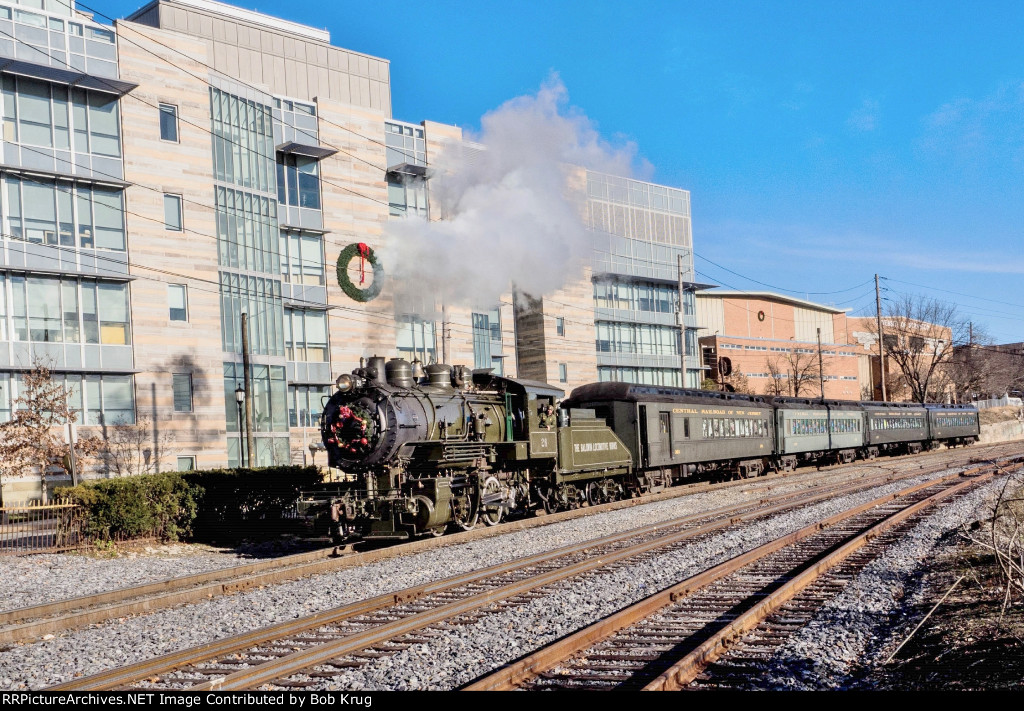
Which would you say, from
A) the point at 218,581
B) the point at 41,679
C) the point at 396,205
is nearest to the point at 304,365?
the point at 396,205

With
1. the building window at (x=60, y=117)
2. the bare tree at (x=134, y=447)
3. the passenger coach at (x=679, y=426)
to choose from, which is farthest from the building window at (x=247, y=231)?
the passenger coach at (x=679, y=426)

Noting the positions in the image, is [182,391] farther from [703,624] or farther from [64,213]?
[703,624]

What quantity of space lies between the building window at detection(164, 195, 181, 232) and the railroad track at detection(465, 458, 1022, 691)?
2722cm

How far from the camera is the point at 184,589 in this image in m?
12.6

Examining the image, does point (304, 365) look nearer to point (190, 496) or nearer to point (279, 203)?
point (279, 203)

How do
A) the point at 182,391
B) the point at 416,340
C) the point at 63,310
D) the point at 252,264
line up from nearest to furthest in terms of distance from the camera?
the point at 63,310 < the point at 182,391 < the point at 252,264 < the point at 416,340

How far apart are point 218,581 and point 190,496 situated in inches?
247

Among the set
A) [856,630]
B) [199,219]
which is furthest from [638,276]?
[856,630]

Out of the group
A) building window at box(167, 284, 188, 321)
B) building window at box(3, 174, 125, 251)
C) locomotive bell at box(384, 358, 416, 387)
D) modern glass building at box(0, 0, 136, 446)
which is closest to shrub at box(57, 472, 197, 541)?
locomotive bell at box(384, 358, 416, 387)

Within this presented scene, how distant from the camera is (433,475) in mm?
16984

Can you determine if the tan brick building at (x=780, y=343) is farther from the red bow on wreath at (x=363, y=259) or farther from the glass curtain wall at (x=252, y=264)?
the glass curtain wall at (x=252, y=264)

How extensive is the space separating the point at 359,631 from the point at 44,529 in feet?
38.9

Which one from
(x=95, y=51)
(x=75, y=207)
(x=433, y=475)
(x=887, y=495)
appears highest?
(x=95, y=51)

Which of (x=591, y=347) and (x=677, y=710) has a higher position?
(x=591, y=347)
